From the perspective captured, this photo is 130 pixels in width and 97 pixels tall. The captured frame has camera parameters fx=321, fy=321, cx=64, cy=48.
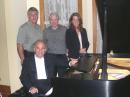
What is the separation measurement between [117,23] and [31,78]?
1.09 metres

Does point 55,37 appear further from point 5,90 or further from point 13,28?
point 5,90

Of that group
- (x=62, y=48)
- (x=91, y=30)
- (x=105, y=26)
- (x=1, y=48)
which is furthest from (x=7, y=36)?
(x=105, y=26)

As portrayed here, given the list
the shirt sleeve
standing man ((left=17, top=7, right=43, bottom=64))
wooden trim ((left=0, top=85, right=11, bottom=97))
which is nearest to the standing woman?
standing man ((left=17, top=7, right=43, bottom=64))

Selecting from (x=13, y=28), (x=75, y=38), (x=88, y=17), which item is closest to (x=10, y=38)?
(x=13, y=28)

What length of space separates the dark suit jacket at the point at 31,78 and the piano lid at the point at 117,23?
2.58ft

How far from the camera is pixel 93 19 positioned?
5590 mm

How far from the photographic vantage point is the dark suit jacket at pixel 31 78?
332 centimetres

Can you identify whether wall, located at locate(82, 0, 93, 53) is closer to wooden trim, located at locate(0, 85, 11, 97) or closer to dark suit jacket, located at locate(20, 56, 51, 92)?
wooden trim, located at locate(0, 85, 11, 97)

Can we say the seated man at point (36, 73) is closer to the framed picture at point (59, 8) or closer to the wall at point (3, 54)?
the wall at point (3, 54)

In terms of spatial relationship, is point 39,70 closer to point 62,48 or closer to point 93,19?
point 62,48

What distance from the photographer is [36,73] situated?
3.54 m

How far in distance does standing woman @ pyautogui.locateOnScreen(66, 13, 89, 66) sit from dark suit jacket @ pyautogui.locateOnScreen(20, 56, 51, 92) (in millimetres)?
1288

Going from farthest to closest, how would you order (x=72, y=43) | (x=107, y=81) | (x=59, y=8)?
(x=59, y=8) → (x=72, y=43) → (x=107, y=81)

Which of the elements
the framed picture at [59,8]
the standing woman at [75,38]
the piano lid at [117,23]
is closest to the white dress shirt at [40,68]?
the piano lid at [117,23]
